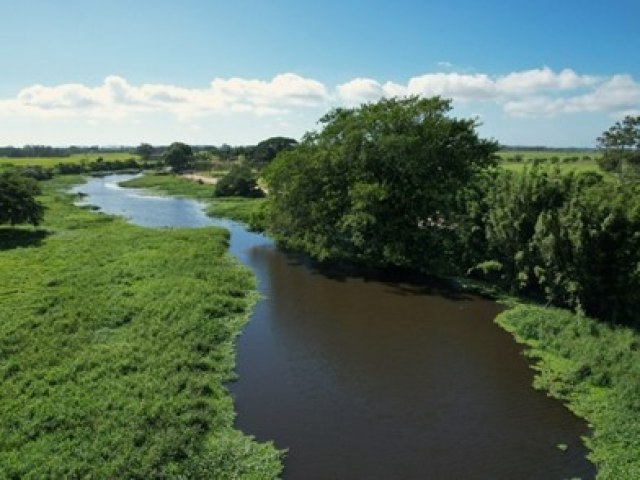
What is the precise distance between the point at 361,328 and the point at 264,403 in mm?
8922

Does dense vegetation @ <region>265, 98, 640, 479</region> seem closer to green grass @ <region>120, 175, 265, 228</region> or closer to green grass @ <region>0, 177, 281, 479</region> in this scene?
green grass @ <region>0, 177, 281, 479</region>

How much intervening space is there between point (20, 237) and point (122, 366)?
31.1 meters

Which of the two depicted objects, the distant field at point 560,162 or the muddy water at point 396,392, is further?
the distant field at point 560,162

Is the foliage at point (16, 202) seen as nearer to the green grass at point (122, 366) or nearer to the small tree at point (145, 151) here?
the green grass at point (122, 366)

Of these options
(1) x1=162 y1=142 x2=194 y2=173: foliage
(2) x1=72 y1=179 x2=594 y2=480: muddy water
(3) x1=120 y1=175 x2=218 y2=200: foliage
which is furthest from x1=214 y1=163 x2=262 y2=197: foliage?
(1) x1=162 y1=142 x2=194 y2=173: foliage

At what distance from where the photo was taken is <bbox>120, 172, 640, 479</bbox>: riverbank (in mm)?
16047

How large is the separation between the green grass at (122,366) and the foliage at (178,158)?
10652 cm

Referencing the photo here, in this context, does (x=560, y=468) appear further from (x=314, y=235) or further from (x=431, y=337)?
(x=314, y=235)

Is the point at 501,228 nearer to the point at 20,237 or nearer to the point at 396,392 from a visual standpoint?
the point at 396,392

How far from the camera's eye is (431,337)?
25781 mm

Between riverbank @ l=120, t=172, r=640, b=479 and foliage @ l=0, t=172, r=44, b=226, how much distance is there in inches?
1533

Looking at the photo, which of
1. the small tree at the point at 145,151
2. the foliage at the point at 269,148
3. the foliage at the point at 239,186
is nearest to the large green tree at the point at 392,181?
the foliage at the point at 239,186

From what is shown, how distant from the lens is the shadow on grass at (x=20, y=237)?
140 feet

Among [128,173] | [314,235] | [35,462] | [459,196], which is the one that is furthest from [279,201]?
[128,173]
